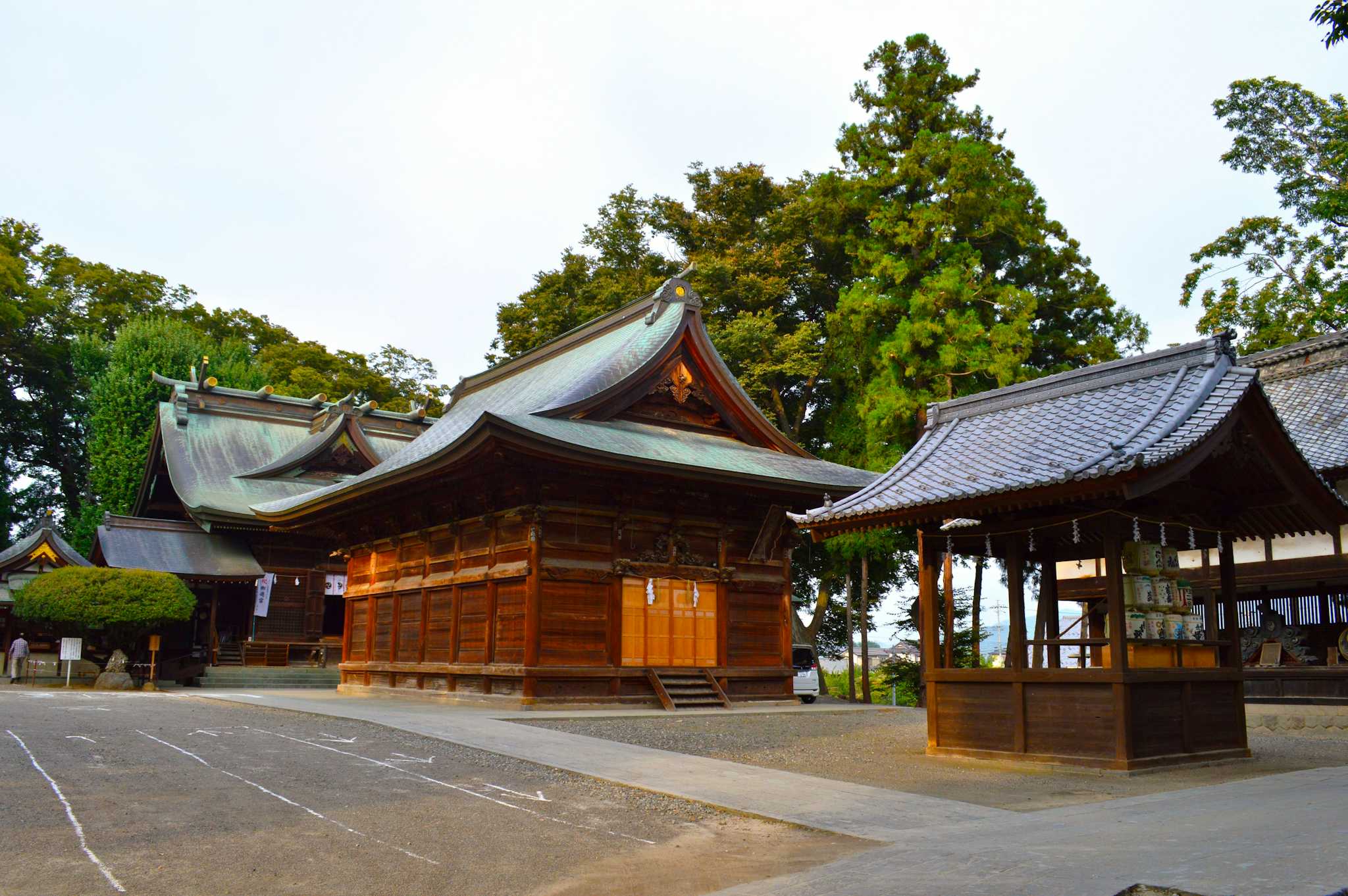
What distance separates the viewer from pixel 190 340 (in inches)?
1736

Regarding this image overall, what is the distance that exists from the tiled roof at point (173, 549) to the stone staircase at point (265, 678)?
2.77 metres

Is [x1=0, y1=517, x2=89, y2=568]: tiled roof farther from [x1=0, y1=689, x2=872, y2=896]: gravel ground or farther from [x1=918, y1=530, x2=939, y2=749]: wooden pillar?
[x1=918, y1=530, x2=939, y2=749]: wooden pillar

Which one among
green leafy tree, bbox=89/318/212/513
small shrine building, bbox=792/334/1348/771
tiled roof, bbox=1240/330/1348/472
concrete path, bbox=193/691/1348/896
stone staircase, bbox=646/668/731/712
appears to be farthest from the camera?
green leafy tree, bbox=89/318/212/513

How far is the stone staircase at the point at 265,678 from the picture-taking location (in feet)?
91.1

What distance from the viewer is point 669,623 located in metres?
19.8

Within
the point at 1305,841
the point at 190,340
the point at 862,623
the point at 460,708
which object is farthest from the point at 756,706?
the point at 190,340

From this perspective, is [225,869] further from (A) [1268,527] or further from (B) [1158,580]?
(A) [1268,527]

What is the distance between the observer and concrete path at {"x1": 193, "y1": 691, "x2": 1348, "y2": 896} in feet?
17.9

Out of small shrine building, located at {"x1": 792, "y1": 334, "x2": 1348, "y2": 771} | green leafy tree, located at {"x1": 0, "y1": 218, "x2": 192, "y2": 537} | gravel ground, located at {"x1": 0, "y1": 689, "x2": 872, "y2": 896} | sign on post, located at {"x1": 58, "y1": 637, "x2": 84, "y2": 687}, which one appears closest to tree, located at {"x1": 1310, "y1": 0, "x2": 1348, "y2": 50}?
small shrine building, located at {"x1": 792, "y1": 334, "x2": 1348, "y2": 771}

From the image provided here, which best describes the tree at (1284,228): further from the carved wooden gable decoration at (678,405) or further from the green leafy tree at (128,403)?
the green leafy tree at (128,403)

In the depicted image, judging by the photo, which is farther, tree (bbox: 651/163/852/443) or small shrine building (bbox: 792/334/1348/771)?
tree (bbox: 651/163/852/443)

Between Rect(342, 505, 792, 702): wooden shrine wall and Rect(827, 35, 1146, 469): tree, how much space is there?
7829 mm

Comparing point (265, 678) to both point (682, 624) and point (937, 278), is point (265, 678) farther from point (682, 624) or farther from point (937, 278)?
point (937, 278)

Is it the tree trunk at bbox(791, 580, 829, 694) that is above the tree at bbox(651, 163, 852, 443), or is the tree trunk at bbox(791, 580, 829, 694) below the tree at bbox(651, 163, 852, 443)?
below
